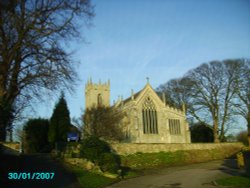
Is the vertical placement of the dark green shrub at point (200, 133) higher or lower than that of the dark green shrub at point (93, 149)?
higher

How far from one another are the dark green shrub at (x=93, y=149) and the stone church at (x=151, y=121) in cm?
2414

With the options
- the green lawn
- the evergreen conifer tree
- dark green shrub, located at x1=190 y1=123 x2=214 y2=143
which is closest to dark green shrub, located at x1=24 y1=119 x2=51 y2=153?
the evergreen conifer tree

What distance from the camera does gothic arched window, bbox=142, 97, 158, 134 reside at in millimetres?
44125

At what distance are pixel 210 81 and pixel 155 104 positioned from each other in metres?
10.1

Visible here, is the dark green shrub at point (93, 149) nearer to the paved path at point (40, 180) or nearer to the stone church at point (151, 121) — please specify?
the paved path at point (40, 180)

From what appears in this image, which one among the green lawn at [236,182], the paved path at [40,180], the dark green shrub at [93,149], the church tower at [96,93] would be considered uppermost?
the church tower at [96,93]

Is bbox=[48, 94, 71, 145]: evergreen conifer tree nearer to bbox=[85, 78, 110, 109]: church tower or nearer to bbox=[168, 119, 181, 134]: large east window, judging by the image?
bbox=[168, 119, 181, 134]: large east window

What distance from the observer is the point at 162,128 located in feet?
147

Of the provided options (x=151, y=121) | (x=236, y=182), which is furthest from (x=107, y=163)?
(x=151, y=121)

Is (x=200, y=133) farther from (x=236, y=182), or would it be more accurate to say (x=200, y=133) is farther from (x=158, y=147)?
(x=236, y=182)

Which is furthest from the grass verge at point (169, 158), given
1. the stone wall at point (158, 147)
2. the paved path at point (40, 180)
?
the paved path at point (40, 180)
